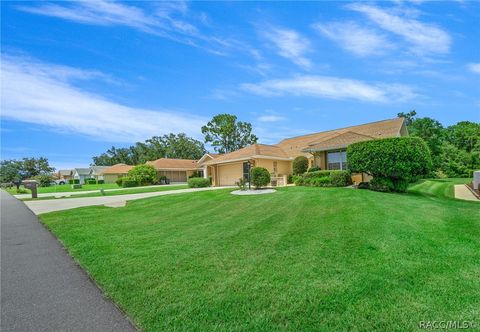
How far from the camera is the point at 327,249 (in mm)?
4926

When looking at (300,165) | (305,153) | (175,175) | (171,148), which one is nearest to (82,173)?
(171,148)

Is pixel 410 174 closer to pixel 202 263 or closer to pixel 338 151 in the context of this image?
pixel 338 151

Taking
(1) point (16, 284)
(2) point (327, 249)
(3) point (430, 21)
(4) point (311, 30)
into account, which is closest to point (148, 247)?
(1) point (16, 284)

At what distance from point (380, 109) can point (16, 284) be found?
102 ft

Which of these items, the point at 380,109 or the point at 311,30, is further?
the point at 380,109

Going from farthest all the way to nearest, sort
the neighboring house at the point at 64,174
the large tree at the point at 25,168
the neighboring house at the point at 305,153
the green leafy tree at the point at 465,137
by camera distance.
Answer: the neighboring house at the point at 64,174 < the large tree at the point at 25,168 < the green leafy tree at the point at 465,137 < the neighboring house at the point at 305,153

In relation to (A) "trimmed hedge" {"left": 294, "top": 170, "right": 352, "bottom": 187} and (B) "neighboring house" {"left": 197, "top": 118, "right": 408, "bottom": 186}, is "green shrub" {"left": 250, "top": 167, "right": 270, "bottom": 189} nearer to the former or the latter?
(A) "trimmed hedge" {"left": 294, "top": 170, "right": 352, "bottom": 187}

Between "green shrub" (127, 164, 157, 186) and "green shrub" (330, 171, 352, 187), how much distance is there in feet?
92.2

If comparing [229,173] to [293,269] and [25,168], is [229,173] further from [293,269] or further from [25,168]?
[25,168]

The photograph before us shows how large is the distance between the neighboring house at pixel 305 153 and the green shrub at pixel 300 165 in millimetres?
620

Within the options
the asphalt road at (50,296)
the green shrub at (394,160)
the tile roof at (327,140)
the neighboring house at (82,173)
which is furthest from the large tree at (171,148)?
the asphalt road at (50,296)

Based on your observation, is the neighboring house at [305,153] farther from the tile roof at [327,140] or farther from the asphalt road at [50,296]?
the asphalt road at [50,296]

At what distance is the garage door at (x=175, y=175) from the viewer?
144 ft

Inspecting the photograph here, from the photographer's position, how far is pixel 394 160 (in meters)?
13.0
